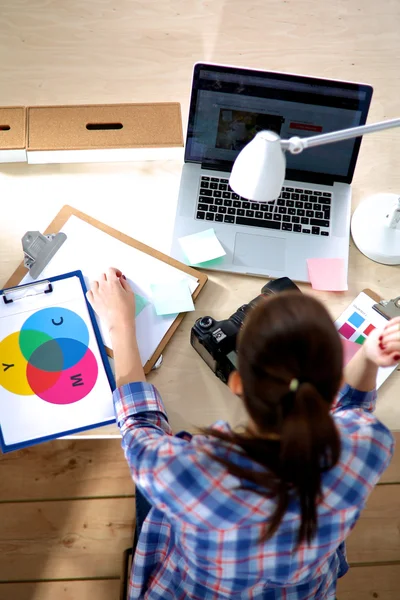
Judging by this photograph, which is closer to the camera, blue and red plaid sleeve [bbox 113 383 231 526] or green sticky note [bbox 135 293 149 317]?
blue and red plaid sleeve [bbox 113 383 231 526]

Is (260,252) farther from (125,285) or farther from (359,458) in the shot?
(359,458)

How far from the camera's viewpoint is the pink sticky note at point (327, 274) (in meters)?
1.17

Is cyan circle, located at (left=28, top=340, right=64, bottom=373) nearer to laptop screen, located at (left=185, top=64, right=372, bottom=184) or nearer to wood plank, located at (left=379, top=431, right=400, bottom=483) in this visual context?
laptop screen, located at (left=185, top=64, right=372, bottom=184)

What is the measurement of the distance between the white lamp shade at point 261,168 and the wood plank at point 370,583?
3.29ft

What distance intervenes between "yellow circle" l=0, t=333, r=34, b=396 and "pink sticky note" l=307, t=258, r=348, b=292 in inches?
22.3

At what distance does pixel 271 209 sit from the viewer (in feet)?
4.02

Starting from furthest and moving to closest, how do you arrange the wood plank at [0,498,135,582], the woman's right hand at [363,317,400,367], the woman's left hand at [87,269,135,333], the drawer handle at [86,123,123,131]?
the wood plank at [0,498,135,582], the drawer handle at [86,123,123,131], the woman's left hand at [87,269,135,333], the woman's right hand at [363,317,400,367]

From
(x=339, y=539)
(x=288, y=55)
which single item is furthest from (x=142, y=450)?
(x=288, y=55)

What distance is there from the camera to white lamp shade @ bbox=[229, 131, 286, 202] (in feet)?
2.73

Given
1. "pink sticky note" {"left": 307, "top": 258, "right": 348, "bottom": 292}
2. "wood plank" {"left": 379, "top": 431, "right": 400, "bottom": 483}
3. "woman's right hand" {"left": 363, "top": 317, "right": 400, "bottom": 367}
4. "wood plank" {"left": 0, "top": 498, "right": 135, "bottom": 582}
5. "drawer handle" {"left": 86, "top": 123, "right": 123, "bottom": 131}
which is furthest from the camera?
"wood plank" {"left": 379, "top": 431, "right": 400, "bottom": 483}

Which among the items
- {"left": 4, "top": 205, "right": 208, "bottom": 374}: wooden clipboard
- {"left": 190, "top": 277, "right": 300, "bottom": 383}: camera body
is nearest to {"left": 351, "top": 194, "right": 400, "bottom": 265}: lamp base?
{"left": 190, "top": 277, "right": 300, "bottom": 383}: camera body

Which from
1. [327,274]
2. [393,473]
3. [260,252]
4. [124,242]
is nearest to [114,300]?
[124,242]

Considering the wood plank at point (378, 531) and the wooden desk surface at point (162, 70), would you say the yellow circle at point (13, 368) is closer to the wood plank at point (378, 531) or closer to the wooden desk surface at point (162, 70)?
the wooden desk surface at point (162, 70)

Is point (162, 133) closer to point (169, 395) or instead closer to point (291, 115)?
point (291, 115)
